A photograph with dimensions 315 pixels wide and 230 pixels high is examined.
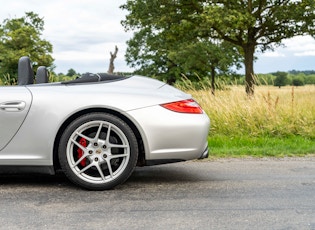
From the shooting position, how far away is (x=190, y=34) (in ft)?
90.4

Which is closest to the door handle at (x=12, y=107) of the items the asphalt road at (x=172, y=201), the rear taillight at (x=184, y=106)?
the asphalt road at (x=172, y=201)

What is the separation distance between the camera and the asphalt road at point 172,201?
3426mm

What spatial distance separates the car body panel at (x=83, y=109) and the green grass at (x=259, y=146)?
2172 mm

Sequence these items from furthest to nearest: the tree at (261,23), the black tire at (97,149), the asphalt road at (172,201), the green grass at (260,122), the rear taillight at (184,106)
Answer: the tree at (261,23) → the green grass at (260,122) → the rear taillight at (184,106) → the black tire at (97,149) → the asphalt road at (172,201)

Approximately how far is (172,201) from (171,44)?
92.0 feet

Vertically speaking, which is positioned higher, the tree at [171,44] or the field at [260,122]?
the tree at [171,44]

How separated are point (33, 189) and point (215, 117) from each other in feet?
17.1

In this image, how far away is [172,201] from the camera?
4.05 meters

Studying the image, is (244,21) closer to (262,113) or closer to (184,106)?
(262,113)

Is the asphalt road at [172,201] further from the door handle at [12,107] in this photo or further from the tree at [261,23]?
the tree at [261,23]

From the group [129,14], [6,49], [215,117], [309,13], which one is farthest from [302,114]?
[6,49]

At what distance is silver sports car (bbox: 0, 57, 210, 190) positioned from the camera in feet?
14.4

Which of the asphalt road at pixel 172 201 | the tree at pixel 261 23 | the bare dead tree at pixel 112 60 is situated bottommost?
the asphalt road at pixel 172 201

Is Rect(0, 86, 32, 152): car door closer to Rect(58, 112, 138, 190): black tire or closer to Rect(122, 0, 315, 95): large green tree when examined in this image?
Rect(58, 112, 138, 190): black tire
